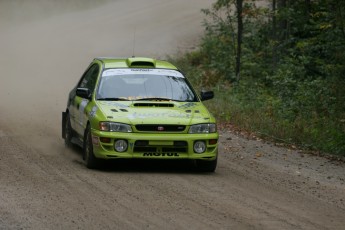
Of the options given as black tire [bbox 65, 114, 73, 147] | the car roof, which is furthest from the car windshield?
black tire [bbox 65, 114, 73, 147]

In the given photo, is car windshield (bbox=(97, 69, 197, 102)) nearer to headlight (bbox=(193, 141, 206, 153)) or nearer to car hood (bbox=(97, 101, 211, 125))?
car hood (bbox=(97, 101, 211, 125))

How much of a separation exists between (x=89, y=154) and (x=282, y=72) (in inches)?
554

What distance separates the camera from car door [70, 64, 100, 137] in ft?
48.5

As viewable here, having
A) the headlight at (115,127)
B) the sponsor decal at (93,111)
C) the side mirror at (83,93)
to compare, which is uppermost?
the side mirror at (83,93)

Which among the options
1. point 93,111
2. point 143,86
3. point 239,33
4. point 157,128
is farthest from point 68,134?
point 239,33

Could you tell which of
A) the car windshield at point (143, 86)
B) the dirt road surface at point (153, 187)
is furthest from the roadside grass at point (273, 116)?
the car windshield at point (143, 86)

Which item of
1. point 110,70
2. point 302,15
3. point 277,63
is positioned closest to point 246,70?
point 277,63

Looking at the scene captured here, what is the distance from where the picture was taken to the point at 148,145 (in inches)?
526

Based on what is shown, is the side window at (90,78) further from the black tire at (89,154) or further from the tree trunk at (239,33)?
the tree trunk at (239,33)

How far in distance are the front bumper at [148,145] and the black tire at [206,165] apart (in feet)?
1.13

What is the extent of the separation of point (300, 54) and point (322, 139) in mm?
12778

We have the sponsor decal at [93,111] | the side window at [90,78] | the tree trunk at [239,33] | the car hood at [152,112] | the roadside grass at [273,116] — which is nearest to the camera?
the car hood at [152,112]

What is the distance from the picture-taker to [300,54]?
3061cm

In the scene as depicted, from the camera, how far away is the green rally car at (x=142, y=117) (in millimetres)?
13398
